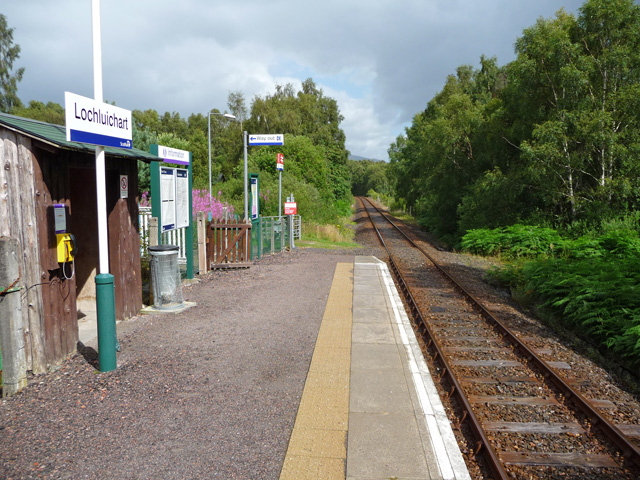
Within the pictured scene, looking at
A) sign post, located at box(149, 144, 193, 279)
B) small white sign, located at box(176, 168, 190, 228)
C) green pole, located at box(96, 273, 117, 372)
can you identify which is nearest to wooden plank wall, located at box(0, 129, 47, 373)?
green pole, located at box(96, 273, 117, 372)

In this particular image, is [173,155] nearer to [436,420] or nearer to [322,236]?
[436,420]

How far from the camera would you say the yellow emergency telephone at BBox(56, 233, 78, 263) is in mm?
5969

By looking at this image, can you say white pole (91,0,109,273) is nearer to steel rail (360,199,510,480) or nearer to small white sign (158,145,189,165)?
small white sign (158,145,189,165)

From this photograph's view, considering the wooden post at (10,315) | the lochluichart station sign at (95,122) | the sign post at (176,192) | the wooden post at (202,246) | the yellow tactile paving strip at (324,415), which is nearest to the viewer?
the yellow tactile paving strip at (324,415)

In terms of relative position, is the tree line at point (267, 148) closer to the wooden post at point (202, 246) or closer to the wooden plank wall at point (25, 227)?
the wooden post at point (202, 246)

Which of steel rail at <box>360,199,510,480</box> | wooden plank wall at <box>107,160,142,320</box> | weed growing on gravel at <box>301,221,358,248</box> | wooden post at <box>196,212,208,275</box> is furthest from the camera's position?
weed growing on gravel at <box>301,221,358,248</box>

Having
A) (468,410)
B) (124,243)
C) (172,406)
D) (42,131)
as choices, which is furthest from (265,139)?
(468,410)

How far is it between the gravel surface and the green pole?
0.57 feet

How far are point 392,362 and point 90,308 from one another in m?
5.94

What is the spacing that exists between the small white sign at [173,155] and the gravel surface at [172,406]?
11.3ft

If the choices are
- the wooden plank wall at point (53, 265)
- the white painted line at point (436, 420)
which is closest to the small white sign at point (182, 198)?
the wooden plank wall at point (53, 265)

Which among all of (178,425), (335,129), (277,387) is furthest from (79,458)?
(335,129)

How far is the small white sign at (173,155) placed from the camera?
32.8ft

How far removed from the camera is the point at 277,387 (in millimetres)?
5613
